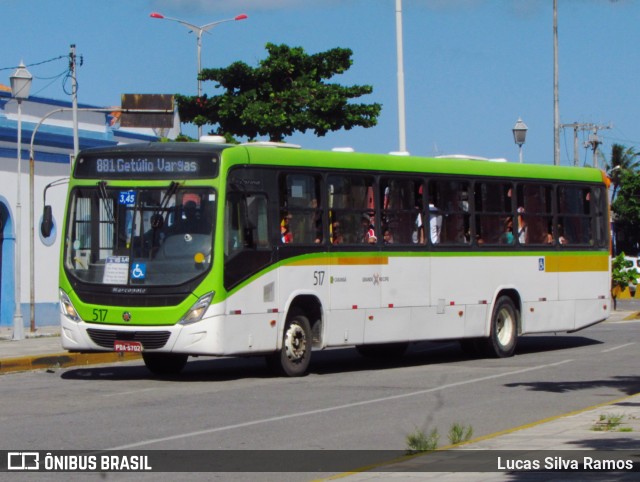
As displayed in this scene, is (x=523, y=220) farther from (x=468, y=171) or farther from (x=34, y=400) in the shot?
(x=34, y=400)

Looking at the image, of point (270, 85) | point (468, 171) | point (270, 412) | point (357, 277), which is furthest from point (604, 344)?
point (270, 85)

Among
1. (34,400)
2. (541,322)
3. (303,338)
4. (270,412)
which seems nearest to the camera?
(270,412)

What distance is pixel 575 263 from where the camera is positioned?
24.4 meters

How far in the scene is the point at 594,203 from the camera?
82.8ft

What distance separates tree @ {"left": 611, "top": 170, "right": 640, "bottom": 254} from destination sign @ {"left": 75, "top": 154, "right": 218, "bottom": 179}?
71.5 m

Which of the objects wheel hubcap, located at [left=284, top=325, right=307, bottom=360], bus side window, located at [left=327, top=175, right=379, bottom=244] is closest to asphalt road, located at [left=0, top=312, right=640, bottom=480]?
wheel hubcap, located at [left=284, top=325, right=307, bottom=360]

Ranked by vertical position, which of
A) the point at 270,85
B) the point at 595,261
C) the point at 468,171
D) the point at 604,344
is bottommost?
the point at 604,344

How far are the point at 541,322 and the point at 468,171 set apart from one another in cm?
343

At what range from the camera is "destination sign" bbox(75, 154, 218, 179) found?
1750cm

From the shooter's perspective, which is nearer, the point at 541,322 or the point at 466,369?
the point at 466,369

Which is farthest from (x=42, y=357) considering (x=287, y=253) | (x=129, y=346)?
(x=287, y=253)

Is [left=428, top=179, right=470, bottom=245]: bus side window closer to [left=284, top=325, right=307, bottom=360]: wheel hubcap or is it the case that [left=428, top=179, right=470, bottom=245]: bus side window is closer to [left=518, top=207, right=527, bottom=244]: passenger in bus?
[left=518, top=207, right=527, bottom=244]: passenger in bus

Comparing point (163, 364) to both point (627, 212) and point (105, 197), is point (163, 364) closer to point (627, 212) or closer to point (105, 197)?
point (105, 197)

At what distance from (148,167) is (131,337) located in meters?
2.34
